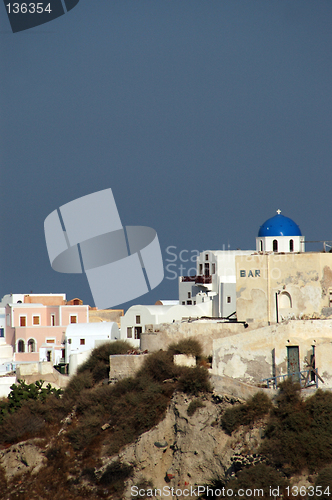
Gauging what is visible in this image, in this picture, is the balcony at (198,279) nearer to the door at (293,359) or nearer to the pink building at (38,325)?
the pink building at (38,325)

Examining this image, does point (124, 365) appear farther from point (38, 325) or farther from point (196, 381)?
point (38, 325)

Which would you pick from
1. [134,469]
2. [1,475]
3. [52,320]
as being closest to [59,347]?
[52,320]

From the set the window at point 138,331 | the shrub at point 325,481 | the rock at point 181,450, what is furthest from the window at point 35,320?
the shrub at point 325,481

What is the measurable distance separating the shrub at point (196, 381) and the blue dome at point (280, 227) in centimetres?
1238

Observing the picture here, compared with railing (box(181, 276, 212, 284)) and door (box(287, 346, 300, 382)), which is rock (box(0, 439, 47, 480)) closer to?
door (box(287, 346, 300, 382))

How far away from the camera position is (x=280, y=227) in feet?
118

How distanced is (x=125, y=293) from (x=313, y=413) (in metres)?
29.3

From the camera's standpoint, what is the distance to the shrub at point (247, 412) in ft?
76.0

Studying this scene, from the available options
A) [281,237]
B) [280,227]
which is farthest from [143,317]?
[280,227]

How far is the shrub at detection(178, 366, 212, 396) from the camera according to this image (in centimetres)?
2532

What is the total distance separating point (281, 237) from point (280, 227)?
547 mm

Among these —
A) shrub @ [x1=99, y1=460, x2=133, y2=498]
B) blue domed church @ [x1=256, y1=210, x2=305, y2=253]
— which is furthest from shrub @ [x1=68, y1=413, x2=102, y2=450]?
blue domed church @ [x1=256, y1=210, x2=305, y2=253]

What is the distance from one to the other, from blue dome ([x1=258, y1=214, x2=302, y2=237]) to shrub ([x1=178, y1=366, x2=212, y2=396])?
40.6ft

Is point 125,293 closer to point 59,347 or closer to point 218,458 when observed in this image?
point 59,347
